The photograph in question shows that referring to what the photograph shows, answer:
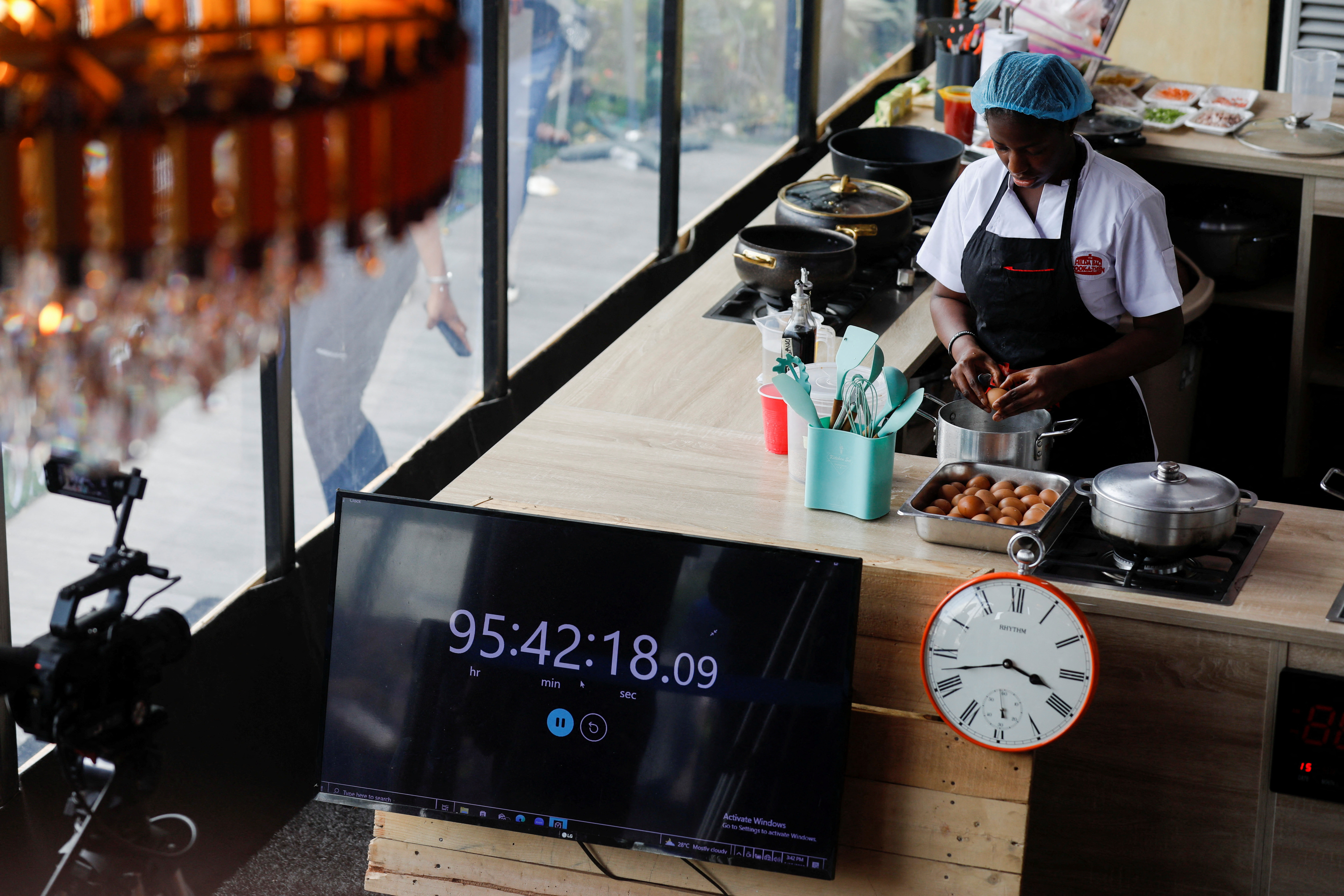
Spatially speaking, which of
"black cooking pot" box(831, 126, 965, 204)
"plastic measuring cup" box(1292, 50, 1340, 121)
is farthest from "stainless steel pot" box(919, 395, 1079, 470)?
"plastic measuring cup" box(1292, 50, 1340, 121)

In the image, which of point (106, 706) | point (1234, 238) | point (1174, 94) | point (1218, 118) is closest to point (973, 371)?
point (106, 706)

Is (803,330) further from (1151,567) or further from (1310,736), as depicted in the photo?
(1310,736)

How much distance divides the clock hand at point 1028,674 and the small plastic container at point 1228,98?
3.08 metres

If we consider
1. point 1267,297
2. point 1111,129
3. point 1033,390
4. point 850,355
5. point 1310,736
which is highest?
point 1111,129

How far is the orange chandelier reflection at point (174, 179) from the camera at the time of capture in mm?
438

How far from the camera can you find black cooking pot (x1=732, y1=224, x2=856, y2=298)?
3033 mm

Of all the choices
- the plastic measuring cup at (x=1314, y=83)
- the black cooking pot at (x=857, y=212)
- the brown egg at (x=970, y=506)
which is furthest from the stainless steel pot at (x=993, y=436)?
the plastic measuring cup at (x=1314, y=83)

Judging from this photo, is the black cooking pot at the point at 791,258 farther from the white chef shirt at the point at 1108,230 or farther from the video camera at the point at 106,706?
the video camera at the point at 106,706

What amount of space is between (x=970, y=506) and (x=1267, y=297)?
2.47m

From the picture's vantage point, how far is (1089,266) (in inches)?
103

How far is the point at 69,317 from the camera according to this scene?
18.4 inches

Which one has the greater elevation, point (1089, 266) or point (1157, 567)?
point (1089, 266)

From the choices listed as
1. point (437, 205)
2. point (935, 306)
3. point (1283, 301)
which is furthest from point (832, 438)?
point (1283, 301)

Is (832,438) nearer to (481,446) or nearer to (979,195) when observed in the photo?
(979,195)
